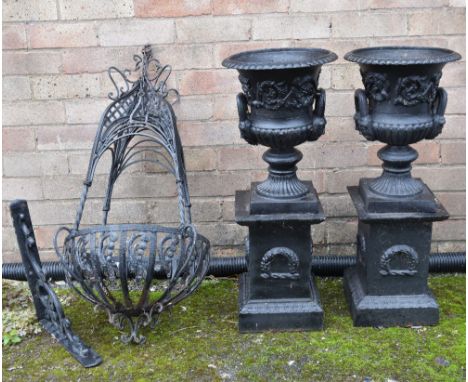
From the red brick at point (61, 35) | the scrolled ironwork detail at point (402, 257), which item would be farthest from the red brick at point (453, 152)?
the red brick at point (61, 35)

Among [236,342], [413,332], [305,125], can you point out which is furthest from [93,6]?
[413,332]

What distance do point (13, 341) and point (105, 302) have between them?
0.64 meters

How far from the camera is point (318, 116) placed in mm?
2773

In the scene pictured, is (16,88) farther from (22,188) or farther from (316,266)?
(316,266)

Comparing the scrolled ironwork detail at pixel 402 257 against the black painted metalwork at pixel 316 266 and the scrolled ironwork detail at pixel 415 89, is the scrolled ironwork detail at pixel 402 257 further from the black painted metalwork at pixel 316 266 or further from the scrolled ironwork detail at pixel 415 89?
the scrolled ironwork detail at pixel 415 89

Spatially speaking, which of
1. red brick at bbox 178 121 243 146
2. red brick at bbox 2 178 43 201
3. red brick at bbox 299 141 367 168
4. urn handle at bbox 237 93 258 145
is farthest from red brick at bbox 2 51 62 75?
red brick at bbox 299 141 367 168

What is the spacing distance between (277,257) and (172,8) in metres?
1.39

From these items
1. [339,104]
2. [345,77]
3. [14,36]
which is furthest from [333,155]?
[14,36]

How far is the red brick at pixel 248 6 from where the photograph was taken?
10.5 feet

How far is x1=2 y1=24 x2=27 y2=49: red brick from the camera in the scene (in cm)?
324

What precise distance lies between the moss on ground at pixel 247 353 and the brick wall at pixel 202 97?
0.64 m

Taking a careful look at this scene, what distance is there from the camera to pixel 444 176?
Result: 3.46m

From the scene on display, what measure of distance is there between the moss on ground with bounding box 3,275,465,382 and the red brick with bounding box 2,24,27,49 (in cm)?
145

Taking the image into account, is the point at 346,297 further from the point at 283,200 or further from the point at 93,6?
the point at 93,6
